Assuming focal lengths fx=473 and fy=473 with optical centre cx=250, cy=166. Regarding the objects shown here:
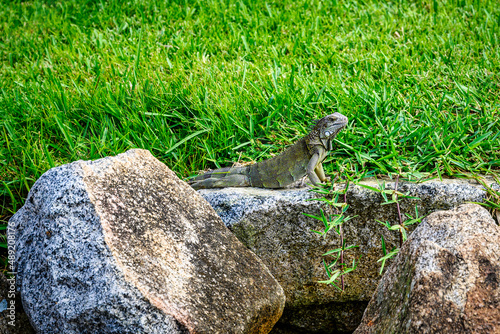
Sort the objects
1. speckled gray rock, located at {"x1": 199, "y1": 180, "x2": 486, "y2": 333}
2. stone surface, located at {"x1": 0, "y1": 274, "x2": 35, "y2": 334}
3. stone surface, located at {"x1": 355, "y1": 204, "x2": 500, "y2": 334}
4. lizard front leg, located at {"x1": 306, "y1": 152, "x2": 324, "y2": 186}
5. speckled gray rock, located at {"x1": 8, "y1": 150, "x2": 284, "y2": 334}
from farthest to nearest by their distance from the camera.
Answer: lizard front leg, located at {"x1": 306, "y1": 152, "x2": 324, "y2": 186} → speckled gray rock, located at {"x1": 199, "y1": 180, "x2": 486, "y2": 333} → stone surface, located at {"x1": 0, "y1": 274, "x2": 35, "y2": 334} → speckled gray rock, located at {"x1": 8, "y1": 150, "x2": 284, "y2": 334} → stone surface, located at {"x1": 355, "y1": 204, "x2": 500, "y2": 334}

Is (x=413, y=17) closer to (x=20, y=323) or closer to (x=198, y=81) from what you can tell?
(x=198, y=81)

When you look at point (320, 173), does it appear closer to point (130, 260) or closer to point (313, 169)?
point (313, 169)

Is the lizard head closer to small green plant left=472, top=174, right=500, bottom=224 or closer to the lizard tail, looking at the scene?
the lizard tail

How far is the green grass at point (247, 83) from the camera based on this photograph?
149 inches

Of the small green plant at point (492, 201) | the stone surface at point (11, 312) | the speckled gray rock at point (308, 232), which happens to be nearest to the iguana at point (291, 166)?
the speckled gray rock at point (308, 232)

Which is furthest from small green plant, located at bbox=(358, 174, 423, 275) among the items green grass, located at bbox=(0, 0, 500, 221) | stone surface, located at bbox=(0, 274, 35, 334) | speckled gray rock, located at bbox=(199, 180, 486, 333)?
stone surface, located at bbox=(0, 274, 35, 334)

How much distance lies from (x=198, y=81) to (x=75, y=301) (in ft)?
8.95

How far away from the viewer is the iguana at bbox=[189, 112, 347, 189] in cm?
350

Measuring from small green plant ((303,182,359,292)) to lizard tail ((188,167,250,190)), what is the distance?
1.91ft

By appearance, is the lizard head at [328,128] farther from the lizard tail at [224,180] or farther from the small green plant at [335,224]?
the lizard tail at [224,180]

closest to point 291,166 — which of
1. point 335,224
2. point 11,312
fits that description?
point 335,224

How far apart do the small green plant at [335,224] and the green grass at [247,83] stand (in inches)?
14.3

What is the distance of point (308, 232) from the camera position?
3.22 m

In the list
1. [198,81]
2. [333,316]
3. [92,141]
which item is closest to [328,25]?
[198,81]
